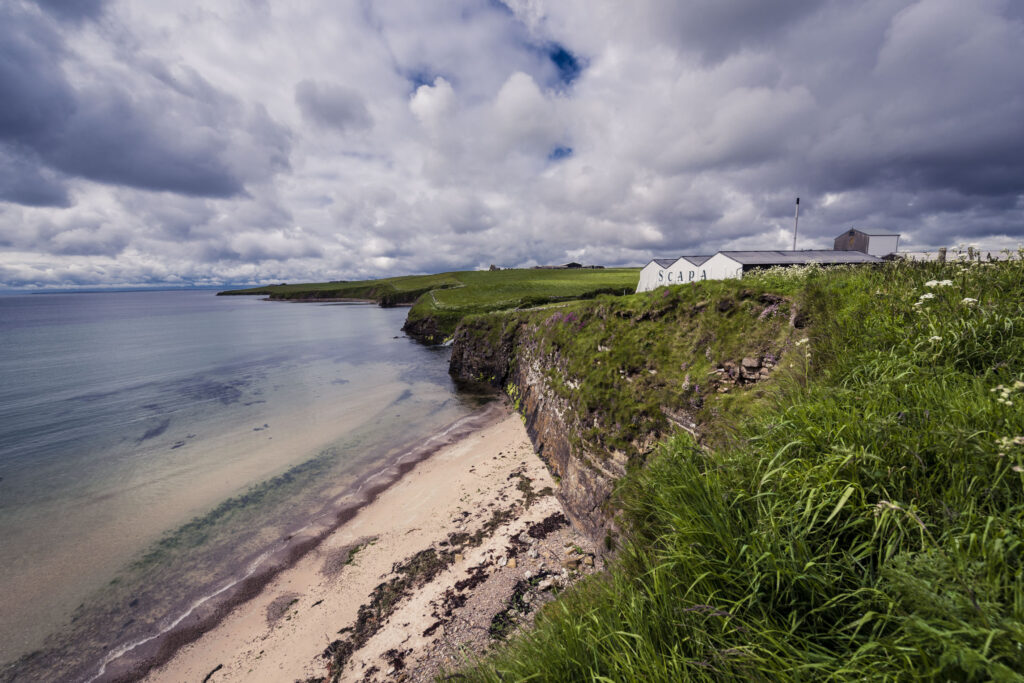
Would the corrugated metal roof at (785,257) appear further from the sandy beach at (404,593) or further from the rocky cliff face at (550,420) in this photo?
the sandy beach at (404,593)

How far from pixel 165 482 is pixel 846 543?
23.6 m

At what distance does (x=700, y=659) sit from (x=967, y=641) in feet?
5.63

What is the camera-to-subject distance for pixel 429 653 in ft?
24.6

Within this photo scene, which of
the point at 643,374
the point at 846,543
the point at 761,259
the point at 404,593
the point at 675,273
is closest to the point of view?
the point at 846,543

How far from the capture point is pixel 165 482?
15969 mm

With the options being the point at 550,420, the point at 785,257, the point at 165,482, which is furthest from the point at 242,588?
the point at 785,257

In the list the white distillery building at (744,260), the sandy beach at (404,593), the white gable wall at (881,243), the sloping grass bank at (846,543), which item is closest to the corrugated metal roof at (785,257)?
the white distillery building at (744,260)

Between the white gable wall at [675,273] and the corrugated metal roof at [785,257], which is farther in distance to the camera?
the white gable wall at [675,273]

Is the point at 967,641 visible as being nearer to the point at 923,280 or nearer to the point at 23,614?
the point at 923,280

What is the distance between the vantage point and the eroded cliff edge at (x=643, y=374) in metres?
8.22

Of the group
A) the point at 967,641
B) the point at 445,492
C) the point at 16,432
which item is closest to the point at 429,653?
the point at 445,492

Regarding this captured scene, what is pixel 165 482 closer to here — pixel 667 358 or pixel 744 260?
pixel 667 358

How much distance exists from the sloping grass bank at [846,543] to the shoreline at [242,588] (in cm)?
1040

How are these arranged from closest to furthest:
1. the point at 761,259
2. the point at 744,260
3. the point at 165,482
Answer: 1. the point at 165,482
2. the point at 744,260
3. the point at 761,259
